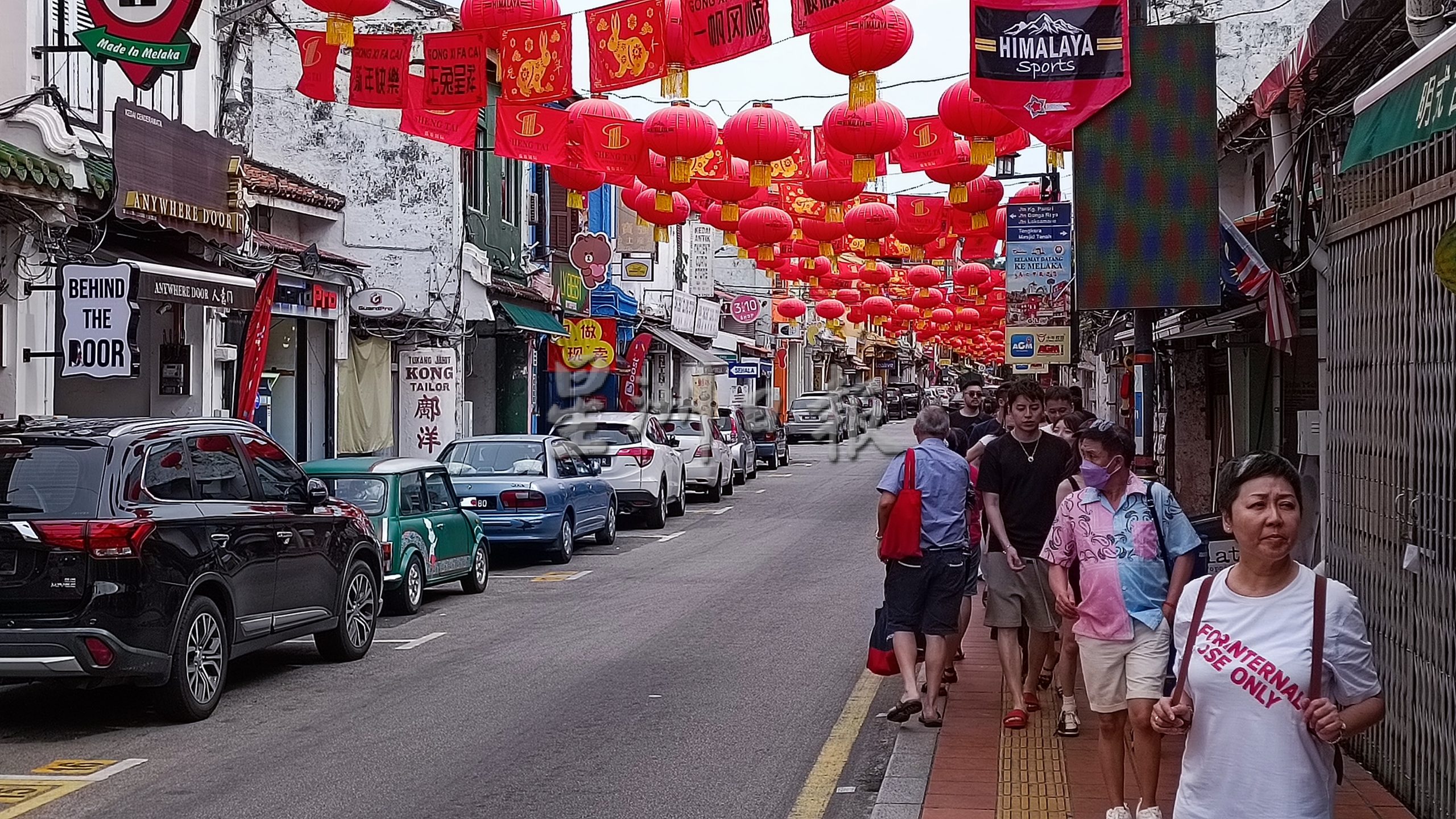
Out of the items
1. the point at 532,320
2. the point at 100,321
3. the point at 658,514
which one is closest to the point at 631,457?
the point at 658,514

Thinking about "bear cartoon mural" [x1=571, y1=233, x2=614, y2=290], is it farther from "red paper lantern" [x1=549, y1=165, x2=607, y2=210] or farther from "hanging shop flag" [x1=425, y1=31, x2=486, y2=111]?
"hanging shop flag" [x1=425, y1=31, x2=486, y2=111]

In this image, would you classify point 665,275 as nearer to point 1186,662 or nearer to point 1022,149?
point 1022,149

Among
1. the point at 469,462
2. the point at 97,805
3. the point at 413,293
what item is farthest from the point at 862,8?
the point at 413,293

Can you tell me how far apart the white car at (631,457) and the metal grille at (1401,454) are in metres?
16.1

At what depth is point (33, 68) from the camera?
14.5 m

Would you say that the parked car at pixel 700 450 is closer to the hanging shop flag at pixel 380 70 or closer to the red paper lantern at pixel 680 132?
the red paper lantern at pixel 680 132

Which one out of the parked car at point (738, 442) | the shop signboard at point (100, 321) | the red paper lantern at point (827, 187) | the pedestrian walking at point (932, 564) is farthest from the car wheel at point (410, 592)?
the parked car at point (738, 442)

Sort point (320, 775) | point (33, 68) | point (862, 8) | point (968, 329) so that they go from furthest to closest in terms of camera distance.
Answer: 1. point (968, 329)
2. point (33, 68)
3. point (862, 8)
4. point (320, 775)

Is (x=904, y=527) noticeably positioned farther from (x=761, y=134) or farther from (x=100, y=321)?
(x=100, y=321)

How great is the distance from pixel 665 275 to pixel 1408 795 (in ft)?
136

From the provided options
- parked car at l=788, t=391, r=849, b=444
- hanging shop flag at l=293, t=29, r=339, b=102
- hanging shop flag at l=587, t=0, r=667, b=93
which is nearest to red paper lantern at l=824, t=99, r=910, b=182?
hanging shop flag at l=587, t=0, r=667, b=93

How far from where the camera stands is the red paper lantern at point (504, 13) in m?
13.1

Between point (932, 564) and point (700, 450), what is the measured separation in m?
19.5

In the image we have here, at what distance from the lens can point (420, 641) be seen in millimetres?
12461
